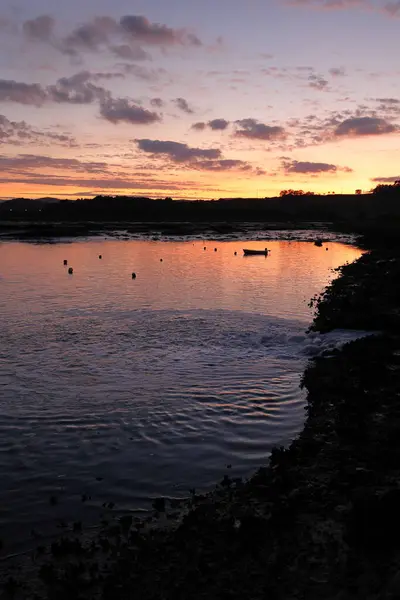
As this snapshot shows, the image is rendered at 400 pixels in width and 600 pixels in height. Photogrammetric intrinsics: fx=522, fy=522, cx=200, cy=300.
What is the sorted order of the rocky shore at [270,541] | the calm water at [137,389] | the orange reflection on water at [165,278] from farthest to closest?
the orange reflection on water at [165,278] → the calm water at [137,389] → the rocky shore at [270,541]

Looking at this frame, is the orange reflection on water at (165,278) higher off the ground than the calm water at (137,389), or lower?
higher

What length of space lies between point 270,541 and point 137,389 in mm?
8188

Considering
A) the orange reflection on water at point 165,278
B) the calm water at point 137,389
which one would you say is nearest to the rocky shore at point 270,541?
the calm water at point 137,389

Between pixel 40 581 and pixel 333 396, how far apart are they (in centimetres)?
887

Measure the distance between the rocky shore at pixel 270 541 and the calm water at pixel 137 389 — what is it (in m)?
0.87

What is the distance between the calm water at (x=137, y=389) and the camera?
9547 mm

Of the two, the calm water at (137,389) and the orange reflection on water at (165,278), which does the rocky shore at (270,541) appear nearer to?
the calm water at (137,389)

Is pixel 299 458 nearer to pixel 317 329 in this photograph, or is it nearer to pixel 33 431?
pixel 33 431

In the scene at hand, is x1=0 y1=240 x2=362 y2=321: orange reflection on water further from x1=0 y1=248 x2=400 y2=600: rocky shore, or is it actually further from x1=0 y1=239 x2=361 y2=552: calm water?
x1=0 y1=248 x2=400 y2=600: rocky shore

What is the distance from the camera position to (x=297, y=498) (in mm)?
8281

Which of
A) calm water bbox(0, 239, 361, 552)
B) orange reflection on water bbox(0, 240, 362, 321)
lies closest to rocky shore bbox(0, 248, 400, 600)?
calm water bbox(0, 239, 361, 552)

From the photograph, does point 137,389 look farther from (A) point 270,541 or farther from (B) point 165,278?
(B) point 165,278

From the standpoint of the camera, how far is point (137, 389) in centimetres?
1480

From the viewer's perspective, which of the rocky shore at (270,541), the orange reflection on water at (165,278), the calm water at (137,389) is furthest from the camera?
the orange reflection on water at (165,278)
